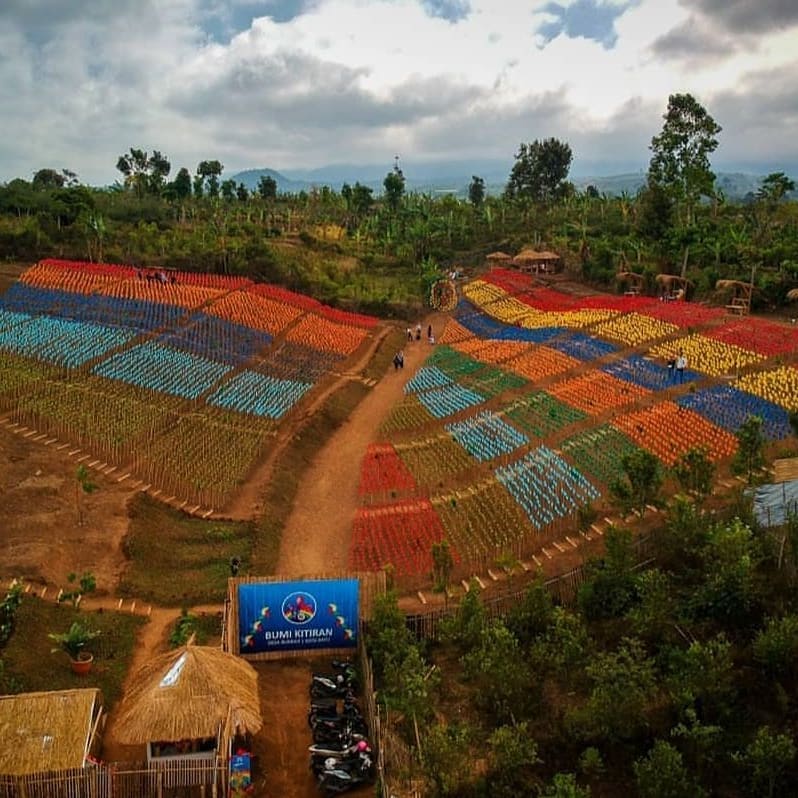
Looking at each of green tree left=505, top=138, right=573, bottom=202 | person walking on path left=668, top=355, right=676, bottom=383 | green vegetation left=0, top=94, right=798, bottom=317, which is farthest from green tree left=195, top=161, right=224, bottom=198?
person walking on path left=668, top=355, right=676, bottom=383

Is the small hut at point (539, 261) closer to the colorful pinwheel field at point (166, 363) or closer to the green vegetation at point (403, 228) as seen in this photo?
the green vegetation at point (403, 228)

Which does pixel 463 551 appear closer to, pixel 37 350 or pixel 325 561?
pixel 325 561

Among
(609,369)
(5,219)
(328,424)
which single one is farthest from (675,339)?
(5,219)

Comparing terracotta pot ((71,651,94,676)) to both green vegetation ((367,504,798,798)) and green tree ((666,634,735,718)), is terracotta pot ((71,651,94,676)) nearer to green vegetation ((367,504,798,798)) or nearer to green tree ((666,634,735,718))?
green vegetation ((367,504,798,798))

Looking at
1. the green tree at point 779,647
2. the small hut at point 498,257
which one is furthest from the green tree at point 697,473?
the small hut at point 498,257

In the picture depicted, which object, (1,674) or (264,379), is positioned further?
(264,379)

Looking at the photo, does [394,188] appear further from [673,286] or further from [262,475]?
[262,475]
